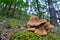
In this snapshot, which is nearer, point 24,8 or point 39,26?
point 39,26

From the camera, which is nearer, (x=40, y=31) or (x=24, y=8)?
(x=40, y=31)

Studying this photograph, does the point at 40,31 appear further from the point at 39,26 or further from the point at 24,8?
the point at 24,8

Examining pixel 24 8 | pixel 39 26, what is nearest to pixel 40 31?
pixel 39 26

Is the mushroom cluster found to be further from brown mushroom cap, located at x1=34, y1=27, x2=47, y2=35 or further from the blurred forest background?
the blurred forest background

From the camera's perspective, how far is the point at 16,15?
8898 mm

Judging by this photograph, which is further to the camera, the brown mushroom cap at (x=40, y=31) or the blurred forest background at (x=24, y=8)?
the blurred forest background at (x=24, y=8)

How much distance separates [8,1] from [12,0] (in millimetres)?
190

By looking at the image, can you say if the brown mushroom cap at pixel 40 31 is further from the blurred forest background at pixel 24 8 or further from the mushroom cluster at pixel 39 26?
the blurred forest background at pixel 24 8

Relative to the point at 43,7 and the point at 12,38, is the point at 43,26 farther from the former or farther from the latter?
the point at 43,7

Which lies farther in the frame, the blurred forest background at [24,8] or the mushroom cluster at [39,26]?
the blurred forest background at [24,8]

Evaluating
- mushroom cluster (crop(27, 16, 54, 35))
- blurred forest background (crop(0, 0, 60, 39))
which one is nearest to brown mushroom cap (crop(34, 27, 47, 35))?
mushroom cluster (crop(27, 16, 54, 35))

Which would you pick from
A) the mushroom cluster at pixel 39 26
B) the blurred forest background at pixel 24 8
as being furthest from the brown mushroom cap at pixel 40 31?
the blurred forest background at pixel 24 8

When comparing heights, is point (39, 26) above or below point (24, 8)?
below

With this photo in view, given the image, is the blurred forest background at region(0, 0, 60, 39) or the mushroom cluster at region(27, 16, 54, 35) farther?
the blurred forest background at region(0, 0, 60, 39)
